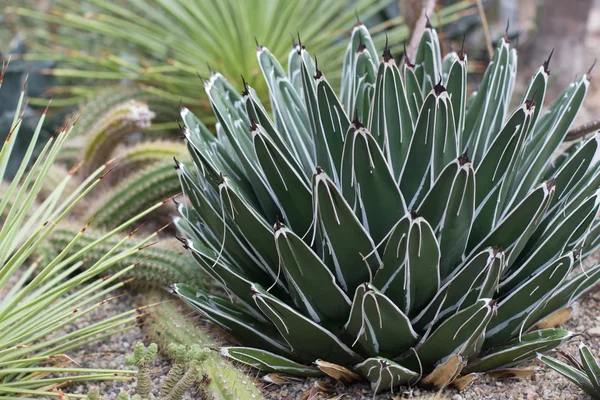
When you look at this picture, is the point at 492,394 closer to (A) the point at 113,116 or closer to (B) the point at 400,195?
(B) the point at 400,195

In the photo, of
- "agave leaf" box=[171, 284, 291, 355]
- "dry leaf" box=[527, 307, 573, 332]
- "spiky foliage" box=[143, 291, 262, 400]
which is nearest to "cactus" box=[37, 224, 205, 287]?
"spiky foliage" box=[143, 291, 262, 400]

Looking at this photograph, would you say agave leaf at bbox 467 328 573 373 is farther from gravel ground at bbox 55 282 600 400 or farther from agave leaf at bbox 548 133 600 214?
agave leaf at bbox 548 133 600 214

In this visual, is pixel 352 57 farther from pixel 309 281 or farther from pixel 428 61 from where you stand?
pixel 309 281

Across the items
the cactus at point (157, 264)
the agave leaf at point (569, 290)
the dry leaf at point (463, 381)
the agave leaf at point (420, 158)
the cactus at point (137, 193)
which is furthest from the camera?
the cactus at point (137, 193)

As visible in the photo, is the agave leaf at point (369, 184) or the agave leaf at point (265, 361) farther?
the agave leaf at point (265, 361)

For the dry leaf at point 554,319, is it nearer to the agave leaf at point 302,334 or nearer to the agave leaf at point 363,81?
the agave leaf at point 302,334

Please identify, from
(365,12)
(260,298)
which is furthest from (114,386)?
(365,12)

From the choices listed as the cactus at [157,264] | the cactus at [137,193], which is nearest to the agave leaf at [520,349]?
the cactus at [157,264]
